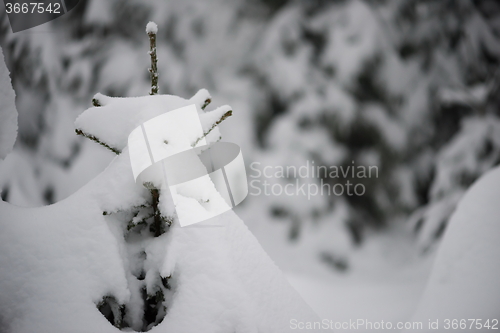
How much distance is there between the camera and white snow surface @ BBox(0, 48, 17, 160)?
3.76ft

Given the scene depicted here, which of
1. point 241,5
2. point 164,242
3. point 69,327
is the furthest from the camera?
point 241,5

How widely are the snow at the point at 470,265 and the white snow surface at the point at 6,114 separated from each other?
179cm

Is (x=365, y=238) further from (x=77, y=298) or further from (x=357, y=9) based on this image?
(x=77, y=298)

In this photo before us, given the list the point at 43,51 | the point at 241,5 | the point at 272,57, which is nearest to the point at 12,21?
the point at 43,51

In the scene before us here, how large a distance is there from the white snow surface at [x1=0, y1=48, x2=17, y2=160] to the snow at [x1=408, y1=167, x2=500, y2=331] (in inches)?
70.6

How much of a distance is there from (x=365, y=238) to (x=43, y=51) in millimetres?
4951

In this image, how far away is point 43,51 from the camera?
4.04 m

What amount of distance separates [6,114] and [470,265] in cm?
191

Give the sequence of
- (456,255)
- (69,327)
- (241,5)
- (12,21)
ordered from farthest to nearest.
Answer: (12,21) < (241,5) < (456,255) < (69,327)

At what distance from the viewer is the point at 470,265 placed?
1.17m

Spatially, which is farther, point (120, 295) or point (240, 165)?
point (240, 165)

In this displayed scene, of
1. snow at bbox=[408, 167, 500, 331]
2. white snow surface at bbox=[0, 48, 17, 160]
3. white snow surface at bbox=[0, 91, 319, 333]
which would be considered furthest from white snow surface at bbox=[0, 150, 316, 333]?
snow at bbox=[408, 167, 500, 331]

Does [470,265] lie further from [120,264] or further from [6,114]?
[6,114]

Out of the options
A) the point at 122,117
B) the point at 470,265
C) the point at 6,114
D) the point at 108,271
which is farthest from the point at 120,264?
the point at 470,265
